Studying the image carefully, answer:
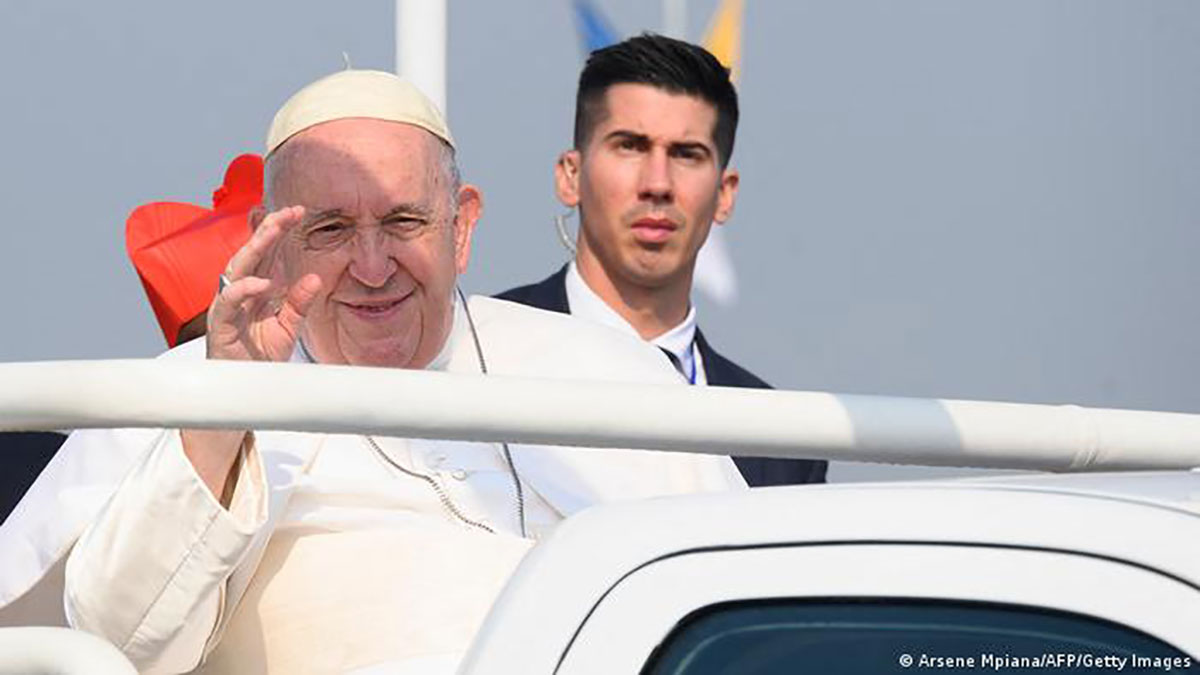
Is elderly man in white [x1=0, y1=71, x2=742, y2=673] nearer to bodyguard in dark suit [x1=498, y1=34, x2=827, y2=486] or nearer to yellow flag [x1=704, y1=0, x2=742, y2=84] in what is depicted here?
bodyguard in dark suit [x1=498, y1=34, x2=827, y2=486]

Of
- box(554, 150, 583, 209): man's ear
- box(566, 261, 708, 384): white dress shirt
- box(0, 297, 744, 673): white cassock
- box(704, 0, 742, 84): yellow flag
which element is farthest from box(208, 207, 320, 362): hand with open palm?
box(704, 0, 742, 84): yellow flag

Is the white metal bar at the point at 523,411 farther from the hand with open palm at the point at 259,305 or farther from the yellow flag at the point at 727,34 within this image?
the yellow flag at the point at 727,34

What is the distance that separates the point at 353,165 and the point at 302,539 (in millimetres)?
663

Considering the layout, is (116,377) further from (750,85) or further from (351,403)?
(750,85)

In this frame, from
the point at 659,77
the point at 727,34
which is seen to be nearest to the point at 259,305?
the point at 659,77

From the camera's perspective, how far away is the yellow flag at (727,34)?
22.2ft

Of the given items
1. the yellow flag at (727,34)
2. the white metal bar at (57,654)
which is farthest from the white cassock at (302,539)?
the yellow flag at (727,34)

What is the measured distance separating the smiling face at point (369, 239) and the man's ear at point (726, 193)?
1.61m

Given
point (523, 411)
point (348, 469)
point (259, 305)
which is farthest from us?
point (348, 469)

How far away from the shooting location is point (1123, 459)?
260 cm

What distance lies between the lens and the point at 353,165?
3.71 metres

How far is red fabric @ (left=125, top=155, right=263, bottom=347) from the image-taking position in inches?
197

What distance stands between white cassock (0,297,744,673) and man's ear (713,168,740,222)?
1.54 metres

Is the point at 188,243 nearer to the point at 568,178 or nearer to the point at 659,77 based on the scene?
the point at 568,178
